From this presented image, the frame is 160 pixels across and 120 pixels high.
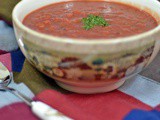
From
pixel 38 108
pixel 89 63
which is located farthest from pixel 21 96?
pixel 89 63

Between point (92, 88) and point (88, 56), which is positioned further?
point (92, 88)

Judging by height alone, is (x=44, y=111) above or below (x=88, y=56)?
below

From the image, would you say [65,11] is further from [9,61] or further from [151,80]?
[151,80]

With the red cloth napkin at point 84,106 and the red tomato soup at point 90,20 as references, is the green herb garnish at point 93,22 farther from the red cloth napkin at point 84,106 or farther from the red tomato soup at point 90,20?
the red cloth napkin at point 84,106

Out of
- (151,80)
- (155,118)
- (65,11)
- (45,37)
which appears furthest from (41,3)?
(155,118)

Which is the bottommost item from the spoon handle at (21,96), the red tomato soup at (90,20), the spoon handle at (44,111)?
the spoon handle at (21,96)

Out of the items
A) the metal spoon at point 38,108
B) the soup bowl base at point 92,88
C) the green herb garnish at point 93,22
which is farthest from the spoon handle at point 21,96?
the green herb garnish at point 93,22

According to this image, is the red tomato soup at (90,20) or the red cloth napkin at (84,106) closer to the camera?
the red cloth napkin at (84,106)

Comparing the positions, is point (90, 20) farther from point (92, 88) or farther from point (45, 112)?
point (45, 112)

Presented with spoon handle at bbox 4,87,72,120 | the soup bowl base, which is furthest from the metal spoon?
the soup bowl base
